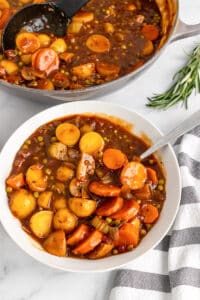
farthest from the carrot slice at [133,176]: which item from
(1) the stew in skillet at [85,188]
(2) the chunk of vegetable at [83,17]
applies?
(2) the chunk of vegetable at [83,17]

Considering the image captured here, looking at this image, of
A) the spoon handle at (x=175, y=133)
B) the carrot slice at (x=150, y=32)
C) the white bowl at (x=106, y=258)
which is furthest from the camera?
the carrot slice at (x=150, y=32)

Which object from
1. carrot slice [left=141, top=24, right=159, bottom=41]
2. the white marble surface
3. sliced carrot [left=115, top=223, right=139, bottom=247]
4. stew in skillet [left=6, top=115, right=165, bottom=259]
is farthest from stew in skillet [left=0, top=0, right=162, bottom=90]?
sliced carrot [left=115, top=223, right=139, bottom=247]

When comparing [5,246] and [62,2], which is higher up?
[62,2]

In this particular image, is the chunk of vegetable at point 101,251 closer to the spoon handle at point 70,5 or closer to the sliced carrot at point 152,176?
the sliced carrot at point 152,176

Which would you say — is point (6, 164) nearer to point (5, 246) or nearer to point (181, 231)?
point (5, 246)

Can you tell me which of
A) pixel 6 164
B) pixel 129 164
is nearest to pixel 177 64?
pixel 129 164

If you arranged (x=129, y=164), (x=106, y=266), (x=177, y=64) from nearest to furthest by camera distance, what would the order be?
(x=106, y=266), (x=129, y=164), (x=177, y=64)

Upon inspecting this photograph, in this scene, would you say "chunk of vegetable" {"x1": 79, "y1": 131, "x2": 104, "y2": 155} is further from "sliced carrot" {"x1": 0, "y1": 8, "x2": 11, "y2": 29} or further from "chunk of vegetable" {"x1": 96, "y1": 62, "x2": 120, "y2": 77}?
"sliced carrot" {"x1": 0, "y1": 8, "x2": 11, "y2": 29}
